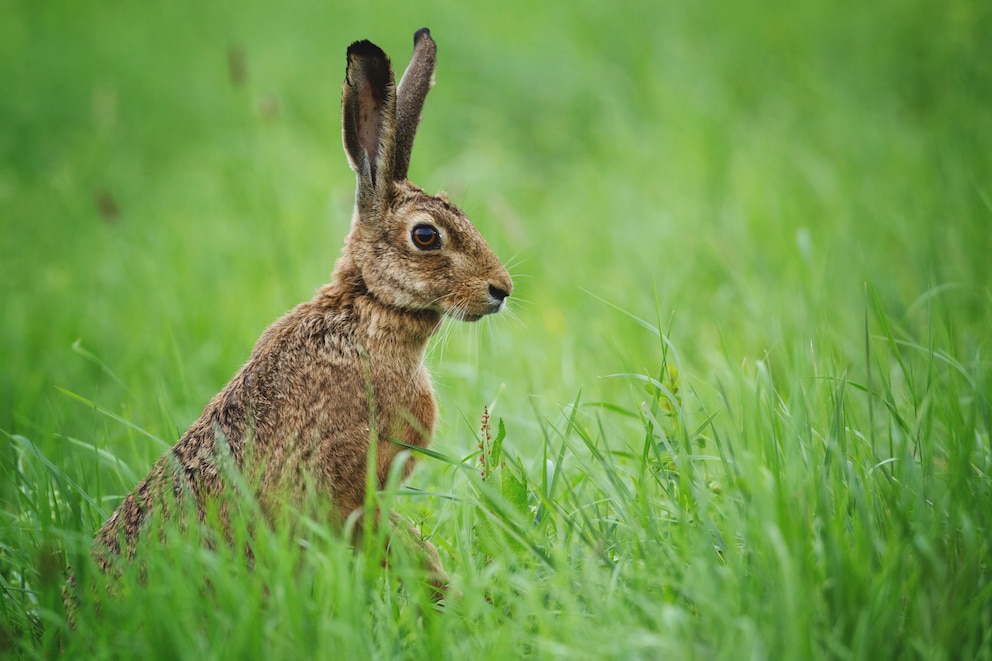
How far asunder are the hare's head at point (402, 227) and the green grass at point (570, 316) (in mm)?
449

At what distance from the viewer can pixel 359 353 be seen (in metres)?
3.07

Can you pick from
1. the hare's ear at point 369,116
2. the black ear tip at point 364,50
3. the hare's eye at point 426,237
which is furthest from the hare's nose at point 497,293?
the black ear tip at point 364,50

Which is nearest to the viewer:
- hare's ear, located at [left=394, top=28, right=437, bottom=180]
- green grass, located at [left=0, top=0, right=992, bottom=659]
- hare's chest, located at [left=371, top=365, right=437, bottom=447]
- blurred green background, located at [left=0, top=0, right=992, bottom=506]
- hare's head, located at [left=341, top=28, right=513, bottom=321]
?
green grass, located at [left=0, top=0, right=992, bottom=659]

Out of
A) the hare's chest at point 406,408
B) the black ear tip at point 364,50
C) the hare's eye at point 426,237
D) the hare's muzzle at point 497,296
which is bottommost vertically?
the hare's chest at point 406,408

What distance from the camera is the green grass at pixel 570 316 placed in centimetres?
232

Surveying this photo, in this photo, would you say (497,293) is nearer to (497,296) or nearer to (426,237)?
(497,296)

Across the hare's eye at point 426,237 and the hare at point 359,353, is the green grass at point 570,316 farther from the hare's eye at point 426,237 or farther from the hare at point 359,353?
the hare's eye at point 426,237

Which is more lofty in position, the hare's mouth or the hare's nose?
the hare's nose

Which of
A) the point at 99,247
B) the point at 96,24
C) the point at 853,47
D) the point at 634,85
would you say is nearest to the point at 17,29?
the point at 96,24

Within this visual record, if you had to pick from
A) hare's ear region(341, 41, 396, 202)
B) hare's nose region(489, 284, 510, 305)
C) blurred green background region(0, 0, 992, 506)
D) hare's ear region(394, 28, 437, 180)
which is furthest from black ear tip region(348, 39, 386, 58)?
blurred green background region(0, 0, 992, 506)

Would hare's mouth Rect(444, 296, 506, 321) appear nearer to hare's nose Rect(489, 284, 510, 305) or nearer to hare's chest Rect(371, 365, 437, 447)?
hare's nose Rect(489, 284, 510, 305)

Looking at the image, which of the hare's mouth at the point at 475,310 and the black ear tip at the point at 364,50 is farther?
the hare's mouth at the point at 475,310

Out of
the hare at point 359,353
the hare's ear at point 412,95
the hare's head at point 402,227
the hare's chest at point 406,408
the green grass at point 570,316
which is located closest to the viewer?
the green grass at point 570,316

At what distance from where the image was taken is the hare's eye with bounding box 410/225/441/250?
10.7 ft
